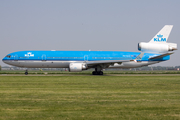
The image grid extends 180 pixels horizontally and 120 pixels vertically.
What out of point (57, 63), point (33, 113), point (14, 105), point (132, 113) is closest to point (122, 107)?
point (132, 113)

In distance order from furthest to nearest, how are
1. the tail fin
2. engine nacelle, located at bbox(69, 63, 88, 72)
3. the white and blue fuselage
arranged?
the tail fin
the white and blue fuselage
engine nacelle, located at bbox(69, 63, 88, 72)

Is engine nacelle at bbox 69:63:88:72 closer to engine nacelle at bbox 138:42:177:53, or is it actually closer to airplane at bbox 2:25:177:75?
airplane at bbox 2:25:177:75

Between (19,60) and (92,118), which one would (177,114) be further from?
(19,60)

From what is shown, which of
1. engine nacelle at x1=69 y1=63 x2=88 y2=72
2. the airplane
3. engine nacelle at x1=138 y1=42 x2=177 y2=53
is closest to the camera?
engine nacelle at x1=69 y1=63 x2=88 y2=72

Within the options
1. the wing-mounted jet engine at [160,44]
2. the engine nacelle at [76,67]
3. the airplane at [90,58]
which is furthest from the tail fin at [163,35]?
the engine nacelle at [76,67]

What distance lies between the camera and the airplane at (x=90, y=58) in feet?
119

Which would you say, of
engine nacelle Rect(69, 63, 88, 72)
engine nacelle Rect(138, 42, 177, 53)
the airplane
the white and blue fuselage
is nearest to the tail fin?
the airplane

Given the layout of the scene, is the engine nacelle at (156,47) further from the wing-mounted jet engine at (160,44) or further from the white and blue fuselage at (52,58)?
the white and blue fuselage at (52,58)

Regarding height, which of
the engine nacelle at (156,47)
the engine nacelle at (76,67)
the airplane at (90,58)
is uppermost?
the engine nacelle at (156,47)

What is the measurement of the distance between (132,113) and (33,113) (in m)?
3.87

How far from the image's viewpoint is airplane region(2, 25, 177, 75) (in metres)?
36.2

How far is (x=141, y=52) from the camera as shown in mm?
40562

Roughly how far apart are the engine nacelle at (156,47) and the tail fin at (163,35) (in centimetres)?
105

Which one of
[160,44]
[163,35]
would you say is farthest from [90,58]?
[163,35]
